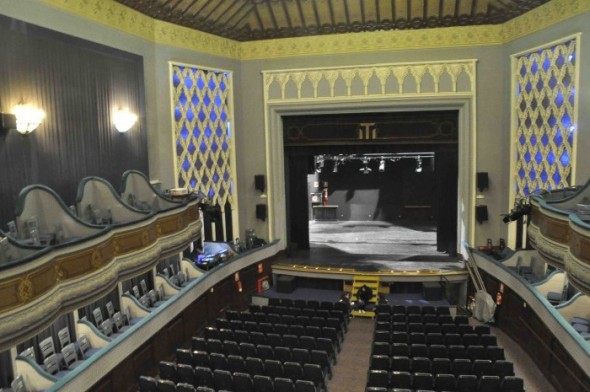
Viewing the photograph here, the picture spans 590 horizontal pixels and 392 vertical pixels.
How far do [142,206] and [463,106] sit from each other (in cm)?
1127

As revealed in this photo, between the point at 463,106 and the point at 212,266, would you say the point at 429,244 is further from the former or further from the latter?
the point at 212,266

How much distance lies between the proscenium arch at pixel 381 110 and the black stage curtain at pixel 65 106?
18.6 feet

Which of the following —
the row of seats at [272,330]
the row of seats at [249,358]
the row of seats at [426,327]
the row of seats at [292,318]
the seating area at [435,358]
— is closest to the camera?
the seating area at [435,358]

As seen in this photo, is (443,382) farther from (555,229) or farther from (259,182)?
(259,182)

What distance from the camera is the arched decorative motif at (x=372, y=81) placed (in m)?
16.2

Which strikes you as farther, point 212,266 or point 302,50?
point 302,50

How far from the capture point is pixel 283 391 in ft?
26.5

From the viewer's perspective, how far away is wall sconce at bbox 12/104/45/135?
8.79 meters

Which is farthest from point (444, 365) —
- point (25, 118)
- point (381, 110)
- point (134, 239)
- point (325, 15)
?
point (325, 15)

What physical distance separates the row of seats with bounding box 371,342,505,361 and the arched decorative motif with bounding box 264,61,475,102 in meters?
9.33

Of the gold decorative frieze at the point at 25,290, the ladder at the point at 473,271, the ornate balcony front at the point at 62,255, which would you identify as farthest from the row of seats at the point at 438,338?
the gold decorative frieze at the point at 25,290

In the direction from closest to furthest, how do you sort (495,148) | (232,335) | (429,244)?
(232,335) < (495,148) < (429,244)

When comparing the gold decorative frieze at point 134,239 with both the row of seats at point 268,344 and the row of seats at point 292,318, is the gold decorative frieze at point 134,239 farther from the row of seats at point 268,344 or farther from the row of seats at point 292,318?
the row of seats at point 292,318

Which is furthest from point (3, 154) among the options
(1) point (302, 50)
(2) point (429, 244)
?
(2) point (429, 244)
